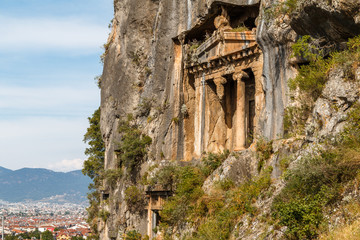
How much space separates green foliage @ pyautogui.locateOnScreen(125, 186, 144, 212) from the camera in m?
25.4

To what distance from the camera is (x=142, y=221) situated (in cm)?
2514

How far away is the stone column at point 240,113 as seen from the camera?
73.0 ft

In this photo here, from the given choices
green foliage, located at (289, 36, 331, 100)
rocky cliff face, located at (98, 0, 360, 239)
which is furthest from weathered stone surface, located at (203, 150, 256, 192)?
green foliage, located at (289, 36, 331, 100)

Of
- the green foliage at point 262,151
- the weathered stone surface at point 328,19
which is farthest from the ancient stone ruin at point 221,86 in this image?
the weathered stone surface at point 328,19

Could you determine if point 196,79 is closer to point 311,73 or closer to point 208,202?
point 208,202

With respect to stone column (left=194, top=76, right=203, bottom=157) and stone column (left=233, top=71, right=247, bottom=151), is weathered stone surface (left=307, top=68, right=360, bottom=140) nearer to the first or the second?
stone column (left=233, top=71, right=247, bottom=151)

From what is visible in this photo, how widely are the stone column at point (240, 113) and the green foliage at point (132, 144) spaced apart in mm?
5313

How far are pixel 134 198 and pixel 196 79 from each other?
657 cm

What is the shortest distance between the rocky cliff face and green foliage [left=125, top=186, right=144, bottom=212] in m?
0.25

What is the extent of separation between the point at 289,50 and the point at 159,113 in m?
9.66

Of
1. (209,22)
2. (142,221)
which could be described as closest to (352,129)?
(209,22)

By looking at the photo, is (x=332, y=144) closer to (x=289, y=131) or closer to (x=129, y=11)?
(x=289, y=131)

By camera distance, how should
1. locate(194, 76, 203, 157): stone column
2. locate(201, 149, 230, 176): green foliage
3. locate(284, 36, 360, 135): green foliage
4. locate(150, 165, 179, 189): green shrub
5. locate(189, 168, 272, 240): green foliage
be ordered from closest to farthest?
locate(284, 36, 360, 135): green foliage, locate(189, 168, 272, 240): green foliage, locate(201, 149, 230, 176): green foliage, locate(150, 165, 179, 189): green shrub, locate(194, 76, 203, 157): stone column

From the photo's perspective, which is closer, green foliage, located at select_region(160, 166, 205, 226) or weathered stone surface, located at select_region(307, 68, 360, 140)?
weathered stone surface, located at select_region(307, 68, 360, 140)
